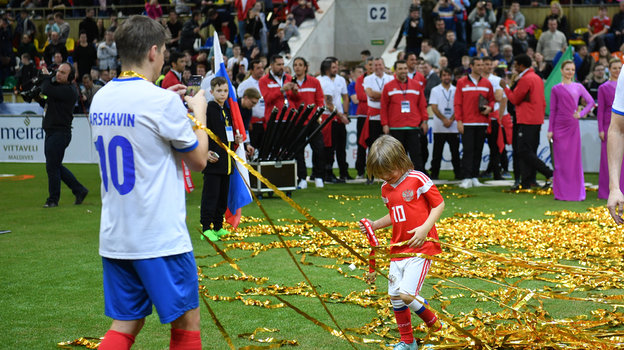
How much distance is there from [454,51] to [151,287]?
18.2 meters

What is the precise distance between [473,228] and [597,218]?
6.52 ft

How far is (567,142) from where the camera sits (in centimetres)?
1301

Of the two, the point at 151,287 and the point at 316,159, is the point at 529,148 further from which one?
the point at 151,287

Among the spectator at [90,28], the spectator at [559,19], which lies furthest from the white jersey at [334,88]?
the spectator at [90,28]

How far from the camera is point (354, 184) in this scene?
16.0 metres

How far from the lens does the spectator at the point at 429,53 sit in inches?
819

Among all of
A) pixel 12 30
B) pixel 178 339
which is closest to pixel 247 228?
pixel 178 339

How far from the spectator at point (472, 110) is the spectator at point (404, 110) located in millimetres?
716

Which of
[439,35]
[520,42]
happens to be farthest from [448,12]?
[520,42]

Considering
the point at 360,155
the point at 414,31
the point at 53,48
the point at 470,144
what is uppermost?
the point at 414,31

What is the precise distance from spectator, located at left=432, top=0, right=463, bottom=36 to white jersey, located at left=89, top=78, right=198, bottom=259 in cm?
1959

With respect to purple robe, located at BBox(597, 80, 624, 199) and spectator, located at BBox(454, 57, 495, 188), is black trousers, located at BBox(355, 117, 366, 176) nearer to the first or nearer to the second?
spectator, located at BBox(454, 57, 495, 188)

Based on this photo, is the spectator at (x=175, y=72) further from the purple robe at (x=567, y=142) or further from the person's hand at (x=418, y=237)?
the person's hand at (x=418, y=237)

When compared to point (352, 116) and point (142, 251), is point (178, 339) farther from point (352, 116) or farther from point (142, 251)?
point (352, 116)
